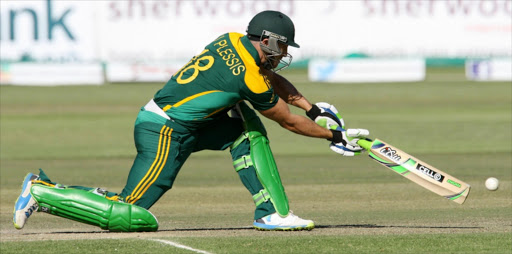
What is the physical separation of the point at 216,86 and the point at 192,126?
15.8 inches

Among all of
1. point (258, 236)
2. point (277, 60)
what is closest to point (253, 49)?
point (277, 60)

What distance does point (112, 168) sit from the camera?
45.6 ft

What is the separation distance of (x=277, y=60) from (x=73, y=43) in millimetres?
41789

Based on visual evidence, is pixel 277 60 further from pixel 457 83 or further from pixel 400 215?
pixel 457 83

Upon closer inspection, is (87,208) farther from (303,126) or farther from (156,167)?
(303,126)

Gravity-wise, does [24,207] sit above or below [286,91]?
below

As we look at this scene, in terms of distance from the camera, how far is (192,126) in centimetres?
727

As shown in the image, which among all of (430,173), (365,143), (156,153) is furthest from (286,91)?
(430,173)

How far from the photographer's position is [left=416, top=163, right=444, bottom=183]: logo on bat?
7.53 metres

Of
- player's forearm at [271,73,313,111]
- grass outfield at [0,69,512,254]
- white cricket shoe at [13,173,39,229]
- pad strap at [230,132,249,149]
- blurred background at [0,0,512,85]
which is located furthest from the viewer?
blurred background at [0,0,512,85]

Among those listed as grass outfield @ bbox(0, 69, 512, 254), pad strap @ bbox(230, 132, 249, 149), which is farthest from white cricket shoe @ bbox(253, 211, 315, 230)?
pad strap @ bbox(230, 132, 249, 149)

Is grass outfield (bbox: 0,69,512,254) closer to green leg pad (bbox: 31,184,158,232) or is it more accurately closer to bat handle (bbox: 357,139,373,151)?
green leg pad (bbox: 31,184,158,232)

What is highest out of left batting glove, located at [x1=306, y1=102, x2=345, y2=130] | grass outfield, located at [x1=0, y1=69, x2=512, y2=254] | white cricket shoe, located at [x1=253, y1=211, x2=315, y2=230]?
left batting glove, located at [x1=306, y1=102, x2=345, y2=130]

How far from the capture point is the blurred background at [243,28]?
4738 cm
